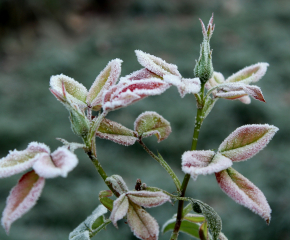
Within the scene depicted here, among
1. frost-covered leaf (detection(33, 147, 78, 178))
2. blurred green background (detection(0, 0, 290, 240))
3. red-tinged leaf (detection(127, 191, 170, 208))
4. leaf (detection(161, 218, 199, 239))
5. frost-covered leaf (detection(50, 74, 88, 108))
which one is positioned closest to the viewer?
frost-covered leaf (detection(33, 147, 78, 178))

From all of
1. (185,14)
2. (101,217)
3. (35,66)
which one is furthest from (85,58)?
(101,217)

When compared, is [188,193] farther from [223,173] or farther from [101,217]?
[223,173]

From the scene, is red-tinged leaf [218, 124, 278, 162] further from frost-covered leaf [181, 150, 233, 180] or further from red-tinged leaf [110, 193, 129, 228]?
red-tinged leaf [110, 193, 129, 228]

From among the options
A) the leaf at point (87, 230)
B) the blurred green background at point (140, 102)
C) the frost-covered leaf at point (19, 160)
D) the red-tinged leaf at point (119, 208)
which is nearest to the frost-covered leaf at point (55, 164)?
the frost-covered leaf at point (19, 160)

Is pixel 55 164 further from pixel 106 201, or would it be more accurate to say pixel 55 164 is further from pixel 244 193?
pixel 244 193

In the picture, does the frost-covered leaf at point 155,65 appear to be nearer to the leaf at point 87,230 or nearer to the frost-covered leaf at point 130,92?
the frost-covered leaf at point 130,92

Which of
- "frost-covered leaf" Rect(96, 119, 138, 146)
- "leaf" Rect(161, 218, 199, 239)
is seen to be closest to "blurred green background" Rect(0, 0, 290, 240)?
"leaf" Rect(161, 218, 199, 239)
